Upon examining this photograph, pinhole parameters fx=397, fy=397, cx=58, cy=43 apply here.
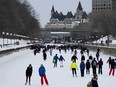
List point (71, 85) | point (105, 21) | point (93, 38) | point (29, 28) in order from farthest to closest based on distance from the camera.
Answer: point (93, 38) → point (29, 28) → point (105, 21) → point (71, 85)

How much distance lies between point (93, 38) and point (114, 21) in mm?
37263

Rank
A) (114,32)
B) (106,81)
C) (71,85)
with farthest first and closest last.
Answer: (114,32), (106,81), (71,85)

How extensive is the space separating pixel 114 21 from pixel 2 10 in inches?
1739

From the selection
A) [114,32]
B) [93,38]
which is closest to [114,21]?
[114,32]

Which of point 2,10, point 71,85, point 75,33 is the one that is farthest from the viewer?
point 75,33

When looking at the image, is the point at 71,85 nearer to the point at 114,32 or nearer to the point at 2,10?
the point at 2,10

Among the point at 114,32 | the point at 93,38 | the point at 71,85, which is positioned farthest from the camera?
the point at 93,38

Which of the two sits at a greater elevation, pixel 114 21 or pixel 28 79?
pixel 114 21

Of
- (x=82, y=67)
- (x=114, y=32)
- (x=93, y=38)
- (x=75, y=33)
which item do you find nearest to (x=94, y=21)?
(x=93, y=38)

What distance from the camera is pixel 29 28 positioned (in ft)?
409

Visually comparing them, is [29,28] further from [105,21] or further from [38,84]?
[38,84]

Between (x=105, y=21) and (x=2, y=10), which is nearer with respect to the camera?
(x=2, y=10)

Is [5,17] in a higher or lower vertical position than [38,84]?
higher

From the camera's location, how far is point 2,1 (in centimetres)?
6569
